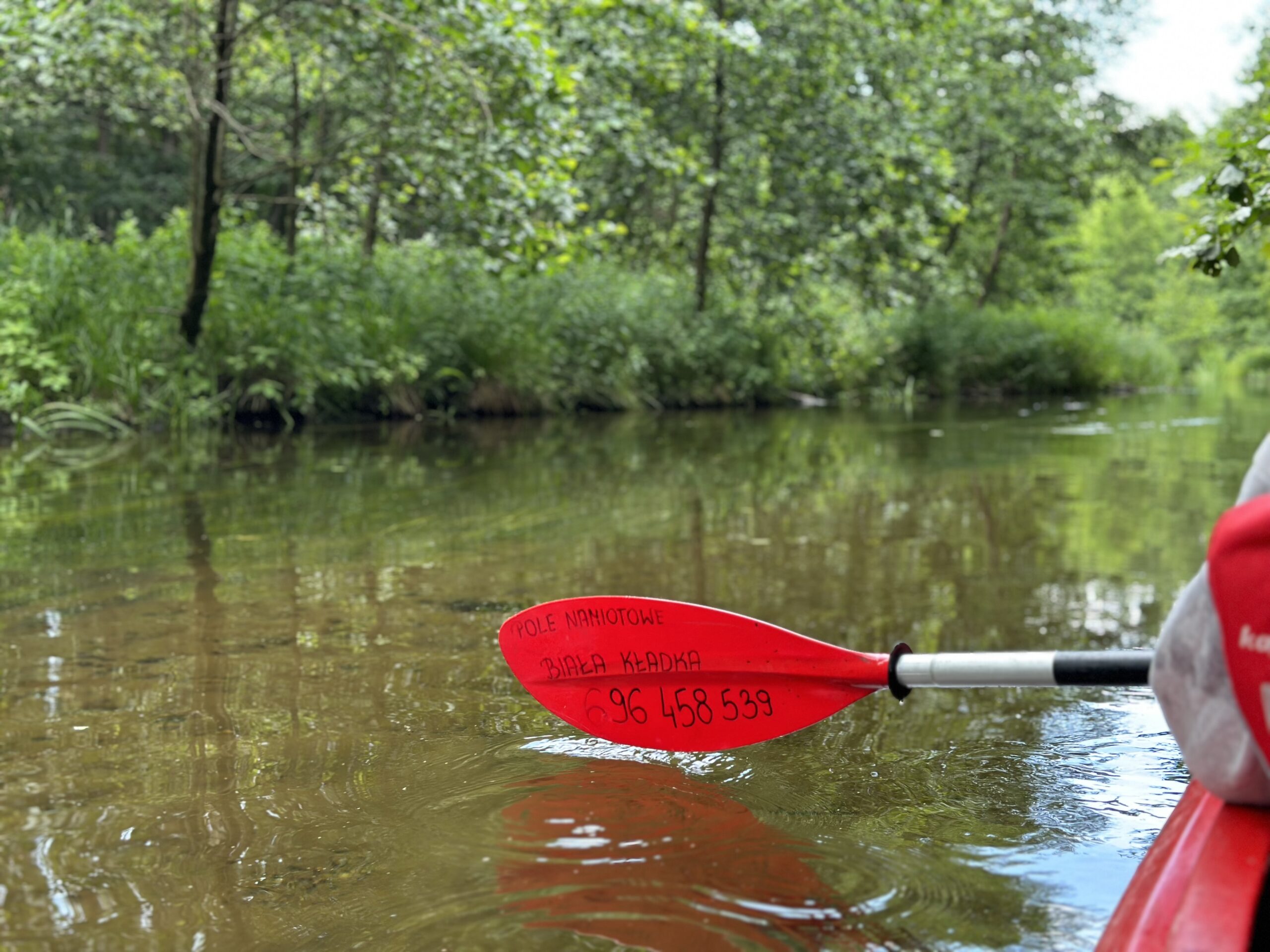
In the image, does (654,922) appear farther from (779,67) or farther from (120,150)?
(120,150)

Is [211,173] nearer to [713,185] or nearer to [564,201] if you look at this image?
[564,201]

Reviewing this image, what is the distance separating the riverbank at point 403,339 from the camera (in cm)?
915

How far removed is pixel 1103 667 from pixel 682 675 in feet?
2.44

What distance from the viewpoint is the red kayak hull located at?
1031mm

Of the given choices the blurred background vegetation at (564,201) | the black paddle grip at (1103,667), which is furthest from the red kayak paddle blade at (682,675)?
the blurred background vegetation at (564,201)

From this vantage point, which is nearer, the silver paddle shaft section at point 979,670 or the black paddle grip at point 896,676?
the silver paddle shaft section at point 979,670

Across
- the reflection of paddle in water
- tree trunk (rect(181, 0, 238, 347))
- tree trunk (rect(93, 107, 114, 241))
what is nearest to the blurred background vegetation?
tree trunk (rect(181, 0, 238, 347))

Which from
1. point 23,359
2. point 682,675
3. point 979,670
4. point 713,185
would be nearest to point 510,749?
point 682,675

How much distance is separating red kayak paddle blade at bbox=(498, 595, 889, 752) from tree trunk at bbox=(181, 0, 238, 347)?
6.77 metres

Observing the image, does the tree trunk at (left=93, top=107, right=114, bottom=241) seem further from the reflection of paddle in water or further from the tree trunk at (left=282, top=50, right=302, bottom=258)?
the reflection of paddle in water

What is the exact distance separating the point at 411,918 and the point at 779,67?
1297cm

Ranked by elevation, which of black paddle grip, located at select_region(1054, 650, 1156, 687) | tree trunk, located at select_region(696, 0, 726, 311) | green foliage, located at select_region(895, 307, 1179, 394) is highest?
tree trunk, located at select_region(696, 0, 726, 311)

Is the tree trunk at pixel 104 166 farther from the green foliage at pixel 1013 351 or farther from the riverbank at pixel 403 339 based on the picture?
the green foliage at pixel 1013 351

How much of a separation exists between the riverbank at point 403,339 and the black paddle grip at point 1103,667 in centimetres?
788
